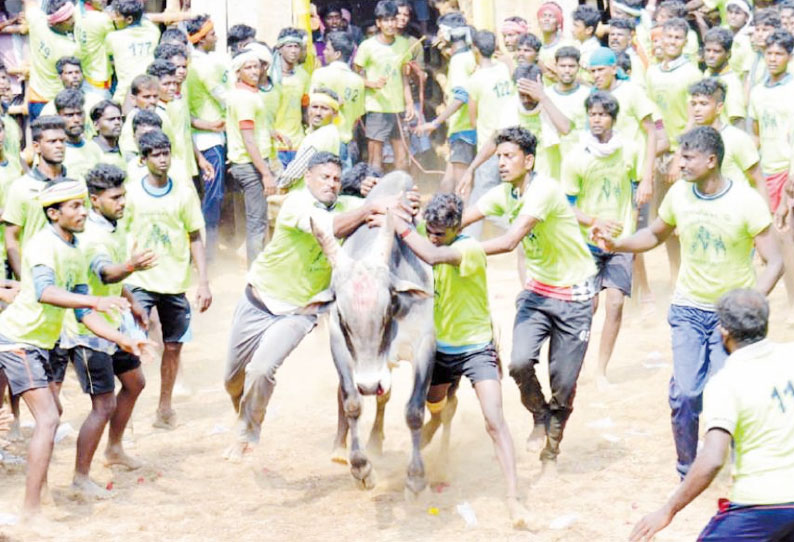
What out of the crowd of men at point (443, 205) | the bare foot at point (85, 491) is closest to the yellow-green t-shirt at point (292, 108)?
the crowd of men at point (443, 205)

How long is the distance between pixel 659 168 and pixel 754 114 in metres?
1.86

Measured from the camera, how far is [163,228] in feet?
33.5

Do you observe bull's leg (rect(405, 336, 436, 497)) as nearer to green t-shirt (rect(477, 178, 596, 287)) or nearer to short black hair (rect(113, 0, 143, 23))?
green t-shirt (rect(477, 178, 596, 287))

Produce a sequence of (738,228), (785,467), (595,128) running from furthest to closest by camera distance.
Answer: (595,128)
(738,228)
(785,467)

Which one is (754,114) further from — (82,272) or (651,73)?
(82,272)

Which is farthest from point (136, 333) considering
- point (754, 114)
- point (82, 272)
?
point (754, 114)

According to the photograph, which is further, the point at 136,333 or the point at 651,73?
the point at 651,73

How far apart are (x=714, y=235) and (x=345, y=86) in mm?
7463

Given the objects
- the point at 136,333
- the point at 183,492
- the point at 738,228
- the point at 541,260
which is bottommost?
the point at 183,492

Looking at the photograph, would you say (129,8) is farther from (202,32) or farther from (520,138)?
(520,138)

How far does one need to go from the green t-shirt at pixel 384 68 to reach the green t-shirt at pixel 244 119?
237 centimetres

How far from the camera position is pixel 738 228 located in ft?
26.2

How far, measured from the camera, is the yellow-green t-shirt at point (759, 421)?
5.96 metres

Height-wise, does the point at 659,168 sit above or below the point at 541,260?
below
